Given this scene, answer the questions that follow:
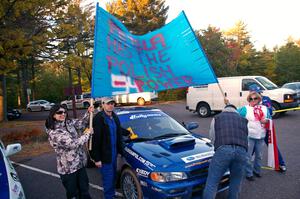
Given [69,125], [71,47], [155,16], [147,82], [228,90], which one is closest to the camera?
[69,125]

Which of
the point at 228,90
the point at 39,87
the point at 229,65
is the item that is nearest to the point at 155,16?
the point at 229,65

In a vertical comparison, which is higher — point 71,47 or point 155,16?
point 155,16

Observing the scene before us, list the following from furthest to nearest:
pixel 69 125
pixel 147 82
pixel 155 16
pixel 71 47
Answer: pixel 155 16 < pixel 71 47 < pixel 147 82 < pixel 69 125

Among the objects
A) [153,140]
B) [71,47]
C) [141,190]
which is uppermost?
[71,47]

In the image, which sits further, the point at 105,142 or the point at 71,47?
the point at 71,47

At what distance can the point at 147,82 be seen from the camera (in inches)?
194

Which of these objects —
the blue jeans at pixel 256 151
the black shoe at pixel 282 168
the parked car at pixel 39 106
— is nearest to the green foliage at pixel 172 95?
the parked car at pixel 39 106

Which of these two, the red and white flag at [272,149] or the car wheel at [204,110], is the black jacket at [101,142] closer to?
the red and white flag at [272,149]

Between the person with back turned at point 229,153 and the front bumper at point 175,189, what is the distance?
0.64 ft

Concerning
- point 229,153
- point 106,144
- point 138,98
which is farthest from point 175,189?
point 138,98

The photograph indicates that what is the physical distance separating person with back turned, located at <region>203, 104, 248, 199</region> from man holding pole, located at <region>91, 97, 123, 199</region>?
1.41 m

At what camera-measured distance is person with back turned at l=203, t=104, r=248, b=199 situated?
4027mm

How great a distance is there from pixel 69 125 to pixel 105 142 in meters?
0.58

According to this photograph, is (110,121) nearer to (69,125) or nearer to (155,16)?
(69,125)
